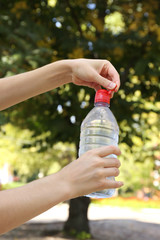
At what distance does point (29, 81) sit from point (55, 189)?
2.85 ft

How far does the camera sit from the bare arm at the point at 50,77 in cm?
205

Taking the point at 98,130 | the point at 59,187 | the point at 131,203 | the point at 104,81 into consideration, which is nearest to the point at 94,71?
the point at 104,81

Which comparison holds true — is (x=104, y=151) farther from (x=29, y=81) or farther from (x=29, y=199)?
(x=29, y=81)

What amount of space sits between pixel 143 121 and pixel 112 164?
7.99m

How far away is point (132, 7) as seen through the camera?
8625 mm

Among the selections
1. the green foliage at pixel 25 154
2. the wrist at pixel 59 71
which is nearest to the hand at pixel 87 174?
the wrist at pixel 59 71

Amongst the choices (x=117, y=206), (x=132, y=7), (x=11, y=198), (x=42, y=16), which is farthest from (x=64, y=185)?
(x=117, y=206)

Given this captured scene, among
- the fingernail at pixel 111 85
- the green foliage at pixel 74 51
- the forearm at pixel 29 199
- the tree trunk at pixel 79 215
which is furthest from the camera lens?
the tree trunk at pixel 79 215

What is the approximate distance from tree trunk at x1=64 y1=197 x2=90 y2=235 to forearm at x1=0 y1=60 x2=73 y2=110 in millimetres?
7924

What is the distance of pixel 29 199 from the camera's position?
142 cm

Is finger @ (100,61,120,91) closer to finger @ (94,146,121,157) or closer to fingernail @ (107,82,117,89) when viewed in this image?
fingernail @ (107,82,117,89)

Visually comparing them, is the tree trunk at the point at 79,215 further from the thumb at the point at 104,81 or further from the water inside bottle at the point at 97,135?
the thumb at the point at 104,81

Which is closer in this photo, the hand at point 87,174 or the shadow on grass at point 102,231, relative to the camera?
the hand at point 87,174

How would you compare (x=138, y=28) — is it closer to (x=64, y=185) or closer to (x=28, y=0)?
(x=28, y=0)
